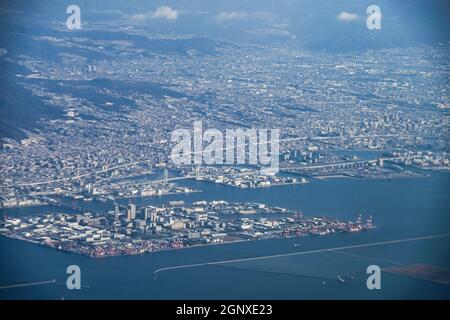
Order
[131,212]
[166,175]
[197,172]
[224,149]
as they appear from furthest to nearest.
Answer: [224,149], [197,172], [166,175], [131,212]

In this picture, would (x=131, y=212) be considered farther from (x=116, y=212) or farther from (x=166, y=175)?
(x=166, y=175)

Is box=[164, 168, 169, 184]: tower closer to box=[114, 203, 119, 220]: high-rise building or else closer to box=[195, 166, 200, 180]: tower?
box=[195, 166, 200, 180]: tower

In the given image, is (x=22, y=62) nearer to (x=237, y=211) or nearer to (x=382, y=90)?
(x=382, y=90)

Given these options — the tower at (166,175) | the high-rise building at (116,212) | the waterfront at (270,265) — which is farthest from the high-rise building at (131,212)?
the tower at (166,175)

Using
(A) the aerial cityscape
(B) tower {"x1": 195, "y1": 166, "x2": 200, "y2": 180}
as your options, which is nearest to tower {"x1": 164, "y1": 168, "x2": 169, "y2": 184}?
(A) the aerial cityscape

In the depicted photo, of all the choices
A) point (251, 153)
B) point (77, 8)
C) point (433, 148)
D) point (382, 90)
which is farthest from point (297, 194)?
point (77, 8)

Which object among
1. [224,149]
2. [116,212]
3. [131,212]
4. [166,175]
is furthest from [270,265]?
[224,149]
